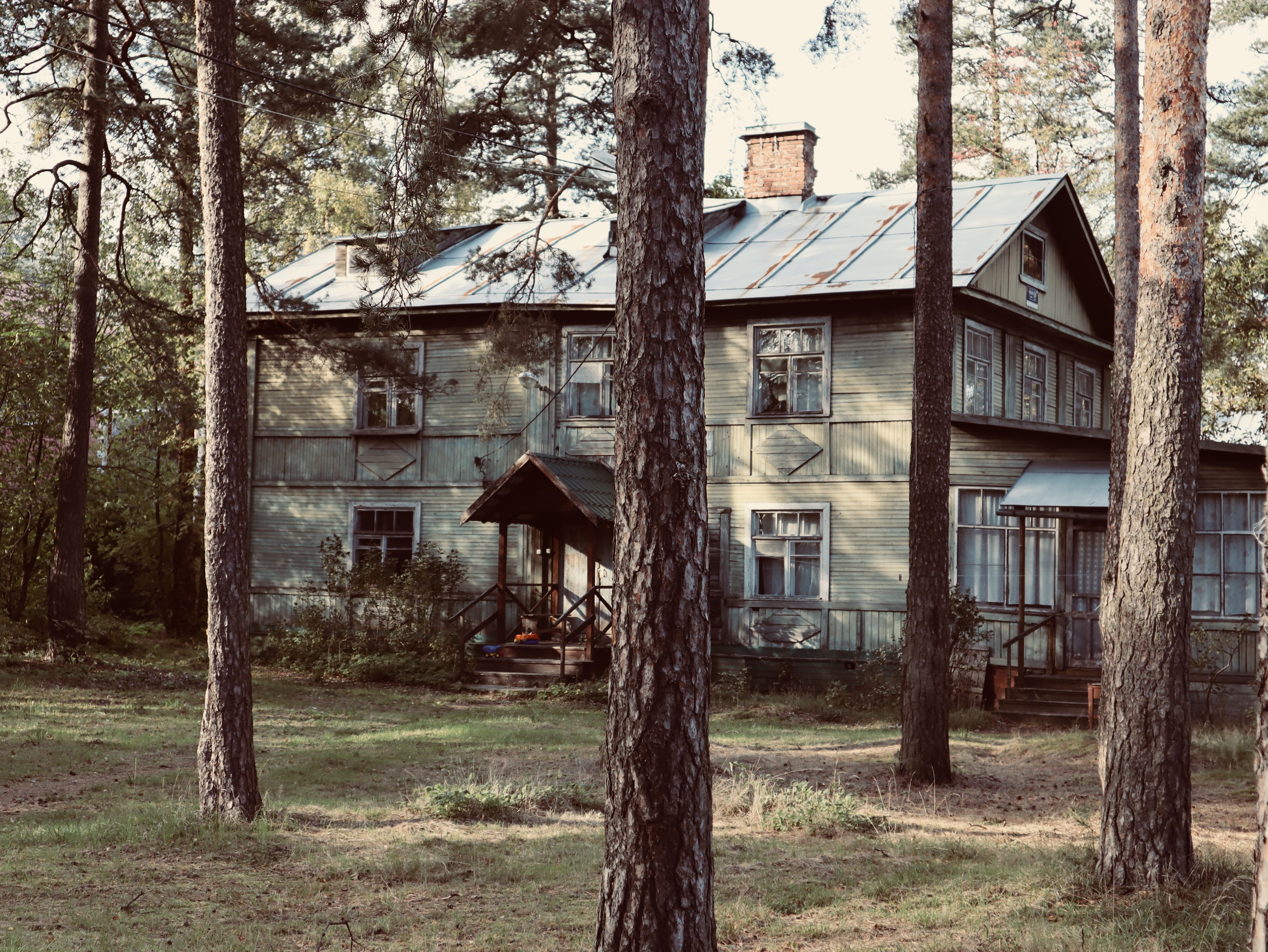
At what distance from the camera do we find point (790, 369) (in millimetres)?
20469

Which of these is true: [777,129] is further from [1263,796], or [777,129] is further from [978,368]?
[1263,796]

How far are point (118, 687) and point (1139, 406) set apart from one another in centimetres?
1491

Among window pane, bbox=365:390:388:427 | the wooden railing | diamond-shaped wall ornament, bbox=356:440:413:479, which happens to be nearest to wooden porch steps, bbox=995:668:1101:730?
the wooden railing

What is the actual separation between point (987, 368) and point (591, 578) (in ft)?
24.4

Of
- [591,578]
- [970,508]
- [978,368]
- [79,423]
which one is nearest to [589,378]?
[591,578]

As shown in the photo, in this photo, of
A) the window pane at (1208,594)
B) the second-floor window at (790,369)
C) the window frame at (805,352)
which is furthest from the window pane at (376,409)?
the window pane at (1208,594)

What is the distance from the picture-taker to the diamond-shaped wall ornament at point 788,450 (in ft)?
66.4

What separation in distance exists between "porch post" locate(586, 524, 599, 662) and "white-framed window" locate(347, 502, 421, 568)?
130 inches

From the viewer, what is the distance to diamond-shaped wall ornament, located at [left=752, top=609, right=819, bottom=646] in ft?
65.9

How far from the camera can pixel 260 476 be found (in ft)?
78.3

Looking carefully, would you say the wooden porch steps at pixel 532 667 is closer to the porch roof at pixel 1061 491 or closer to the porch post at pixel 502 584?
the porch post at pixel 502 584

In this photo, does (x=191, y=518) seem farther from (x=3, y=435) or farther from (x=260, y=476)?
(x=3, y=435)

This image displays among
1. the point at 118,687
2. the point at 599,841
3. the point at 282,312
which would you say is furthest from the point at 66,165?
the point at 599,841

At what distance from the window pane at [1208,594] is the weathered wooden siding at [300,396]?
14.5 meters
